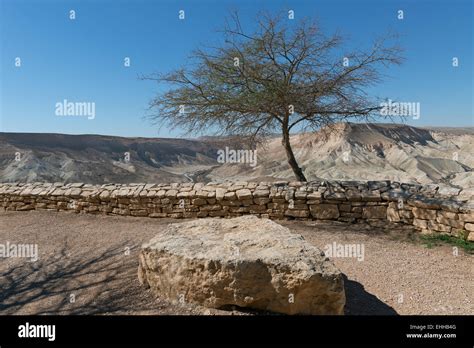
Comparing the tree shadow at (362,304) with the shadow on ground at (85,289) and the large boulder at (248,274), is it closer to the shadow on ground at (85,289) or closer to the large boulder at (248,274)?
the shadow on ground at (85,289)

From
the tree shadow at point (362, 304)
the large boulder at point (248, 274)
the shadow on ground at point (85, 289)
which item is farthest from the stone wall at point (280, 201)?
the large boulder at point (248, 274)

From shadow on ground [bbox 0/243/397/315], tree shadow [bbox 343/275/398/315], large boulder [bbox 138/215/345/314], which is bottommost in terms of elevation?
tree shadow [bbox 343/275/398/315]

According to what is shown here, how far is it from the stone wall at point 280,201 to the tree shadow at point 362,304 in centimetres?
248

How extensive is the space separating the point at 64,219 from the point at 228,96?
483 cm

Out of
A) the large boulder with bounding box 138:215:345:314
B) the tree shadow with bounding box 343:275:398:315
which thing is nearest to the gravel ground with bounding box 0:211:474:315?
the tree shadow with bounding box 343:275:398:315

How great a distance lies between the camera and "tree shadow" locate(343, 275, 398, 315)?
122 inches

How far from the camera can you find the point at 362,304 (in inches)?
128

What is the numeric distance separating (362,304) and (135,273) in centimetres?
285

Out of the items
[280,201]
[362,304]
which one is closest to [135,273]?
[362,304]

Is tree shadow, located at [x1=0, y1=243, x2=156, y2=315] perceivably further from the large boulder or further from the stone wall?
the stone wall

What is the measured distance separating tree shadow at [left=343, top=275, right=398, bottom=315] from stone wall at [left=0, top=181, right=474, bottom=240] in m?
2.48

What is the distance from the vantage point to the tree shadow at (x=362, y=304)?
3111 mm
